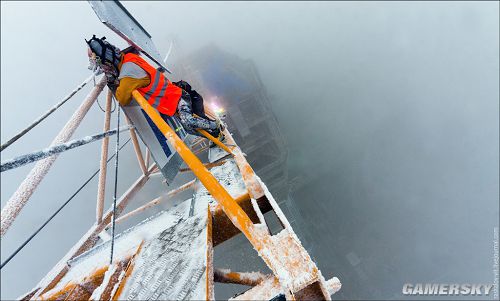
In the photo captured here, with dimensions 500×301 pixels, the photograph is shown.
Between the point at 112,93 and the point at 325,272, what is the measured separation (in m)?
22.2

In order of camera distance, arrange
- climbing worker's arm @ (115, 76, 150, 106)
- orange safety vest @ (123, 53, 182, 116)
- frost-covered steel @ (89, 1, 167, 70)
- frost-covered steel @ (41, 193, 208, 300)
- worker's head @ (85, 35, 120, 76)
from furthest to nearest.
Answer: orange safety vest @ (123, 53, 182, 116) → worker's head @ (85, 35, 120, 76) → climbing worker's arm @ (115, 76, 150, 106) → frost-covered steel @ (89, 1, 167, 70) → frost-covered steel @ (41, 193, 208, 300)

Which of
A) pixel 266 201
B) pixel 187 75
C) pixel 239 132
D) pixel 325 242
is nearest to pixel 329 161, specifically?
pixel 325 242

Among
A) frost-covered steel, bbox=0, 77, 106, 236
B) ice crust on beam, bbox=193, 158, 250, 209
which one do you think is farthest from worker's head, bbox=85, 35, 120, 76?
ice crust on beam, bbox=193, 158, 250, 209

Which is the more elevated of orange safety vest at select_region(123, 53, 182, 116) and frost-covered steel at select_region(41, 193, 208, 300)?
orange safety vest at select_region(123, 53, 182, 116)

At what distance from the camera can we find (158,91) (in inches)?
147

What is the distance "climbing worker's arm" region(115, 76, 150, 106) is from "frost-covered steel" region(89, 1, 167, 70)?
59cm

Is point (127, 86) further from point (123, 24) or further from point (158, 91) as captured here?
point (123, 24)

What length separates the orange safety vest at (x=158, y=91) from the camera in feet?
11.7

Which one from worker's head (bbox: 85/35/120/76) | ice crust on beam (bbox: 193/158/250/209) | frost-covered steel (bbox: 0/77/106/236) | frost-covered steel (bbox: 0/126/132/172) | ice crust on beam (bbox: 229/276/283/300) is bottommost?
ice crust on beam (bbox: 193/158/250/209)

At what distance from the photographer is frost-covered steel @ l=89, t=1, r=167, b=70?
296 cm

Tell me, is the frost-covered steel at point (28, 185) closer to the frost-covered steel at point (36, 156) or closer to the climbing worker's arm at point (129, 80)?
the frost-covered steel at point (36, 156)

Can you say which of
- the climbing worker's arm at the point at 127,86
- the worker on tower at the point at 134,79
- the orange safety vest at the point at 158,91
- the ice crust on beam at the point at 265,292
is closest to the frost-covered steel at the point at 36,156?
the climbing worker's arm at the point at 127,86

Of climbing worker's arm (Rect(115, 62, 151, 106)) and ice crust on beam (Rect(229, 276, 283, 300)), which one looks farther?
climbing worker's arm (Rect(115, 62, 151, 106))

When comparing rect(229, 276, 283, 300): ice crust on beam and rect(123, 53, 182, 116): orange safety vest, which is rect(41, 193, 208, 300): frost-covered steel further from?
rect(123, 53, 182, 116): orange safety vest
